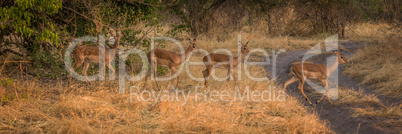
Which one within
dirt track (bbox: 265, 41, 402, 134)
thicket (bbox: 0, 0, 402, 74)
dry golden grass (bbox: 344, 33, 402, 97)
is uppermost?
thicket (bbox: 0, 0, 402, 74)

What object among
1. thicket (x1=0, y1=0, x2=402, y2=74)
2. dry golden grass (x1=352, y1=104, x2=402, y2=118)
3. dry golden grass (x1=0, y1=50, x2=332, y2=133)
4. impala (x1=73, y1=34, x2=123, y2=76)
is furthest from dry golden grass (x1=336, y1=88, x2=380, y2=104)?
impala (x1=73, y1=34, x2=123, y2=76)

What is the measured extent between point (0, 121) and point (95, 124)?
1070 mm

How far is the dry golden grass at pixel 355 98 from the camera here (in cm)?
636

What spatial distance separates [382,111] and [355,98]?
0.83 meters

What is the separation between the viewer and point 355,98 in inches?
258

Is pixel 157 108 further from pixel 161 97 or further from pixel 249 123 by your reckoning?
pixel 249 123

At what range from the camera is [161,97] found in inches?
227

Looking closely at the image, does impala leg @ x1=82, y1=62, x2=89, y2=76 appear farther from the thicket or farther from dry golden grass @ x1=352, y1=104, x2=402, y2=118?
dry golden grass @ x1=352, y1=104, x2=402, y2=118

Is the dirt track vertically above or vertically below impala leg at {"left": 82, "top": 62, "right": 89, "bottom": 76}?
below

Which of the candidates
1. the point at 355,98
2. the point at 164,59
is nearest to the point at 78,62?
the point at 164,59

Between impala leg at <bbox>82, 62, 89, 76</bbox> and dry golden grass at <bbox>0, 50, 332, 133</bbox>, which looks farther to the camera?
impala leg at <bbox>82, 62, 89, 76</bbox>

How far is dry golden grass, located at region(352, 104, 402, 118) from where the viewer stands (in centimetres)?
552

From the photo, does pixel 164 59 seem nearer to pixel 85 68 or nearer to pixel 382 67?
pixel 85 68

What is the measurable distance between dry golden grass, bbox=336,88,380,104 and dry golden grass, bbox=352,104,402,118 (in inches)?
12.5
